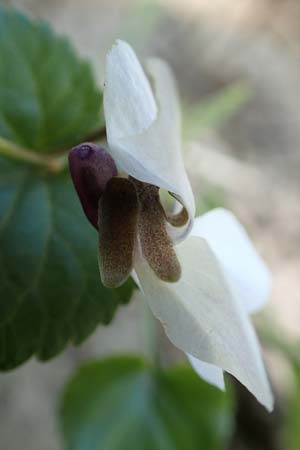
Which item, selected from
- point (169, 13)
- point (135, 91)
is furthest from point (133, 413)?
point (169, 13)

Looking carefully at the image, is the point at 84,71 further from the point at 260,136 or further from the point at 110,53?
the point at 260,136

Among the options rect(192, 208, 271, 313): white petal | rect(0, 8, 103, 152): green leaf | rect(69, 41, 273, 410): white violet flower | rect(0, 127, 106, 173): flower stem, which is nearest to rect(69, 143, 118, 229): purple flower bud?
rect(69, 41, 273, 410): white violet flower

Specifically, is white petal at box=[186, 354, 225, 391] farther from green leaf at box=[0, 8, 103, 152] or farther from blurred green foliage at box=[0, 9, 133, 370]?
green leaf at box=[0, 8, 103, 152]

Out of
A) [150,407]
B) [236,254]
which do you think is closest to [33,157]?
[236,254]

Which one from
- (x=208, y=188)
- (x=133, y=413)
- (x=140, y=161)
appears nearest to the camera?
(x=140, y=161)

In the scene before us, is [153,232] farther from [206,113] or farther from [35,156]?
[206,113]

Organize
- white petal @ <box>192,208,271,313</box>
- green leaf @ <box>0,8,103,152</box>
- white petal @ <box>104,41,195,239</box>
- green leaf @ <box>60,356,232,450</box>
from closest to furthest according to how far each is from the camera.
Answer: white petal @ <box>104,41,195,239</box> → white petal @ <box>192,208,271,313</box> → green leaf @ <box>0,8,103,152</box> → green leaf @ <box>60,356,232,450</box>
